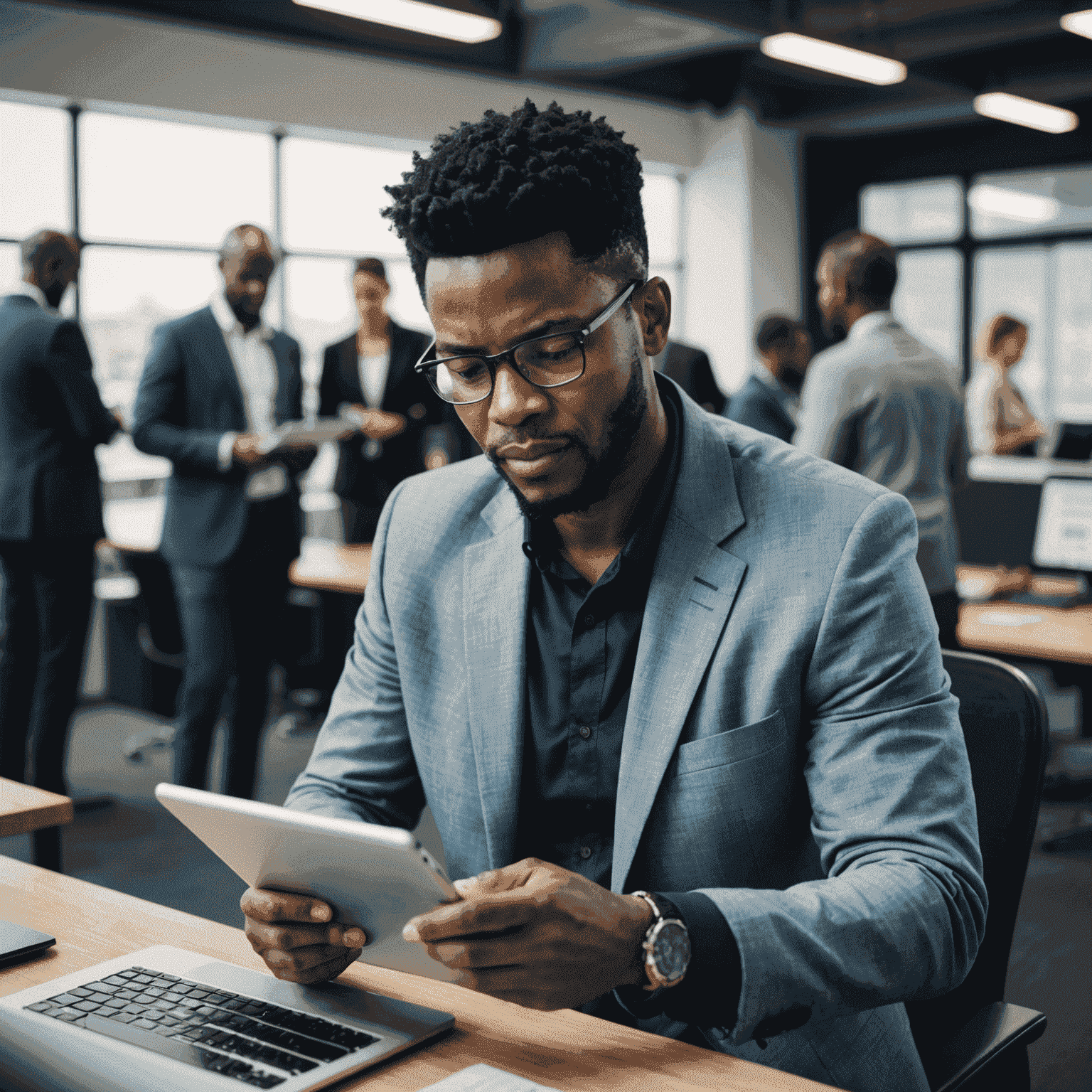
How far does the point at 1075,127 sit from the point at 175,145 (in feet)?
20.3

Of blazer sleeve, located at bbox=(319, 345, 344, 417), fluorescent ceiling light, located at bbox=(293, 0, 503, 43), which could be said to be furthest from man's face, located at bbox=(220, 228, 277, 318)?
fluorescent ceiling light, located at bbox=(293, 0, 503, 43)

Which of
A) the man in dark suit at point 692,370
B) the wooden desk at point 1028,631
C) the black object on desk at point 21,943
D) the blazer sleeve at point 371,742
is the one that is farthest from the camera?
the man in dark suit at point 692,370

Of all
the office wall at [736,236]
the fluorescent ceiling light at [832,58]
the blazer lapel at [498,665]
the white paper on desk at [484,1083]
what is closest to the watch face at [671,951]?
the white paper on desk at [484,1083]

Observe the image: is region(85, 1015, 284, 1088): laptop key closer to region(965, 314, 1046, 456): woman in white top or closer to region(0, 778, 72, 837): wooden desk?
region(0, 778, 72, 837): wooden desk

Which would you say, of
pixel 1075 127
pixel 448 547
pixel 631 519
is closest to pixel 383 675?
pixel 448 547

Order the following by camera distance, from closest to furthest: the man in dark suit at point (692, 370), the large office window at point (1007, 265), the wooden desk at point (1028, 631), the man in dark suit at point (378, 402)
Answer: the wooden desk at point (1028, 631), the man in dark suit at point (378, 402), the man in dark suit at point (692, 370), the large office window at point (1007, 265)

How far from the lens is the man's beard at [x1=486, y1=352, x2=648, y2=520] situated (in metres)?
1.19

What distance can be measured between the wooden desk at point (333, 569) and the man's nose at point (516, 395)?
254 centimetres

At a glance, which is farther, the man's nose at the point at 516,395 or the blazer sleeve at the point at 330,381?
the blazer sleeve at the point at 330,381

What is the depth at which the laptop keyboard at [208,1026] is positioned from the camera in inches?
35.1

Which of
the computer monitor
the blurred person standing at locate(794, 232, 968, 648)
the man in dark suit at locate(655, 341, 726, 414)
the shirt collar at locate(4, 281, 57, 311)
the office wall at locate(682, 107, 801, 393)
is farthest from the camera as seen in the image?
the office wall at locate(682, 107, 801, 393)

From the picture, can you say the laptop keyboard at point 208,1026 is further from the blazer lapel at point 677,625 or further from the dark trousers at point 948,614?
the dark trousers at point 948,614

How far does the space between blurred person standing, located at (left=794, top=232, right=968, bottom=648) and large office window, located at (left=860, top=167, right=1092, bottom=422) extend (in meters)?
6.13

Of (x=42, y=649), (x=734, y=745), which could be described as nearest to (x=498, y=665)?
(x=734, y=745)
